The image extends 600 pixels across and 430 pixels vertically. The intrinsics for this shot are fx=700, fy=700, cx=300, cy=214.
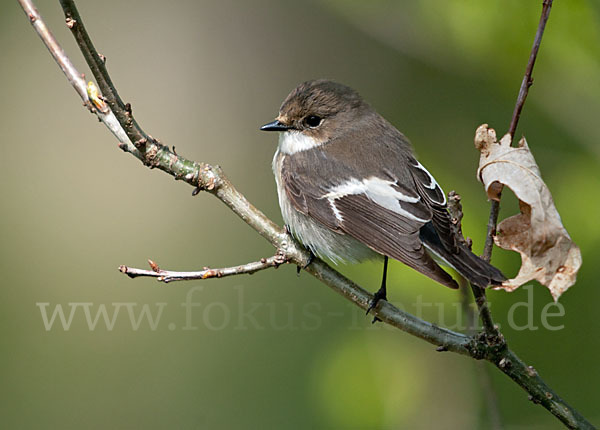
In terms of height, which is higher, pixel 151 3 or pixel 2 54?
pixel 151 3

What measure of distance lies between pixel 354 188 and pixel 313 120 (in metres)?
0.51

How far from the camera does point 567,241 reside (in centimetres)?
193

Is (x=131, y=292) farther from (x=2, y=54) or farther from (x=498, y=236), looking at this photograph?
(x=498, y=236)


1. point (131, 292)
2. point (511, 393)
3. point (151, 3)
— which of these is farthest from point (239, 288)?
point (151, 3)

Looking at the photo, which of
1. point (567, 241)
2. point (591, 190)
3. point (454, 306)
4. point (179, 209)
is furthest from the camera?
point (179, 209)

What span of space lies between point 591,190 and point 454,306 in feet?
2.21

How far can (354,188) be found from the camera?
313 cm

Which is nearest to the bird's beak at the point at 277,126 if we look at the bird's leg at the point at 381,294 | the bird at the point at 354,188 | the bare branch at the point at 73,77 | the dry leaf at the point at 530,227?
the bird at the point at 354,188

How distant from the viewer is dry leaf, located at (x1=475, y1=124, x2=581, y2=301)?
1.93m

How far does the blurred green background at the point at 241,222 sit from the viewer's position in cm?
264

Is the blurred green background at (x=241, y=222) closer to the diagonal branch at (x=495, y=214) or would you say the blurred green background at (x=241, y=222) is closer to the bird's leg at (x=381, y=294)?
the bird's leg at (x=381, y=294)

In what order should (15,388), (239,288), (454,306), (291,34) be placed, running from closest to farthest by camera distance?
1. (454,306)
2. (15,388)
3. (239,288)
4. (291,34)

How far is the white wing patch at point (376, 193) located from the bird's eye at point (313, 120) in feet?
1.42

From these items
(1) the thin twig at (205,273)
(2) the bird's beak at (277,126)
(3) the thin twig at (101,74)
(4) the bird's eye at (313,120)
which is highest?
(4) the bird's eye at (313,120)
